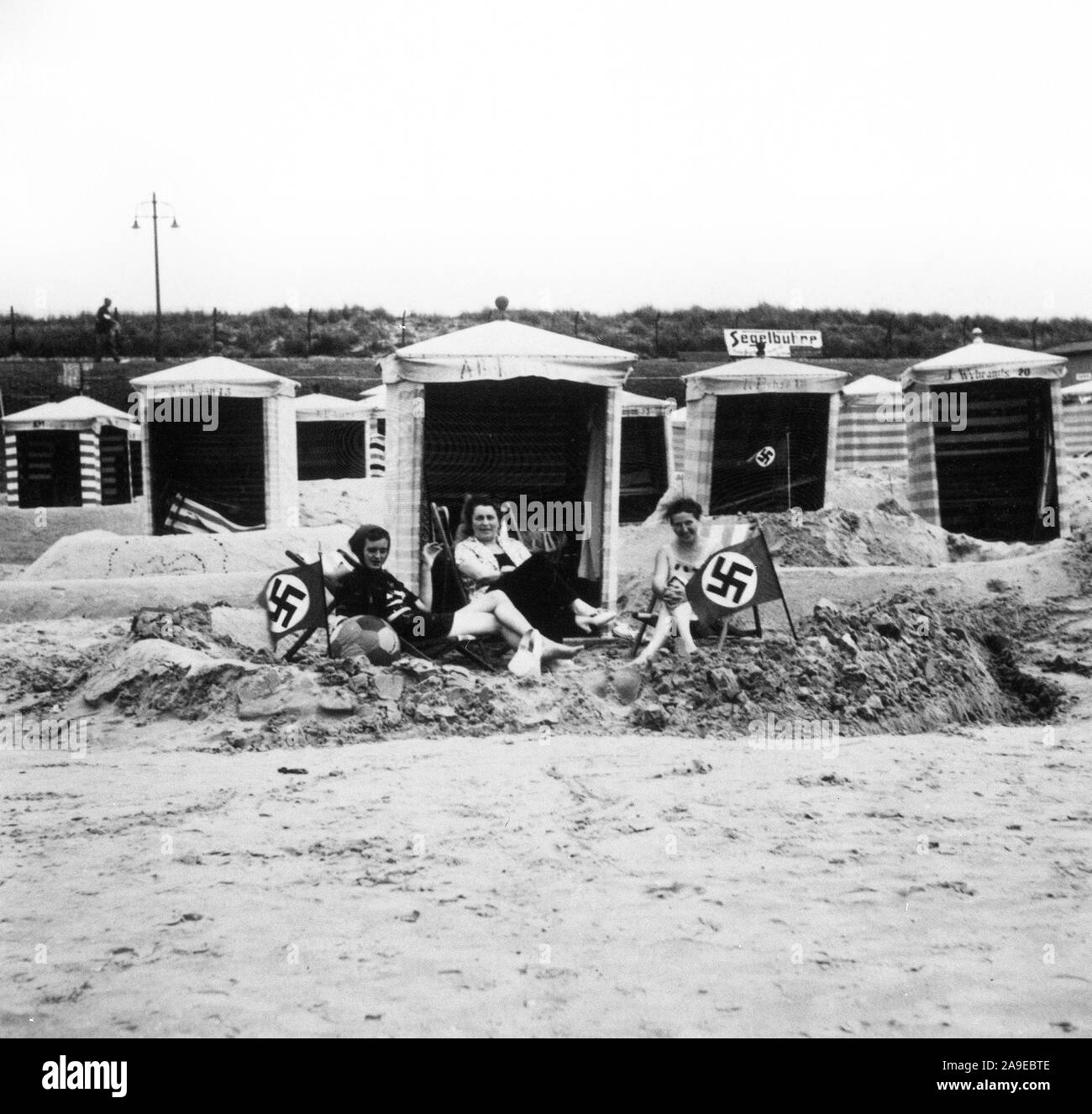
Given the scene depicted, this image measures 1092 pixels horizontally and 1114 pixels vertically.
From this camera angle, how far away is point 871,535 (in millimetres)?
13297

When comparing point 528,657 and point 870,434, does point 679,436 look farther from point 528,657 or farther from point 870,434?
point 528,657

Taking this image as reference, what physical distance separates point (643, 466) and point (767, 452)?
3320 mm

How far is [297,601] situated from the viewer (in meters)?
7.73

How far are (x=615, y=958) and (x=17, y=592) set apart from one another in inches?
340

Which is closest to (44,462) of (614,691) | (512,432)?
(512,432)

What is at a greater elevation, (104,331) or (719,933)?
(104,331)

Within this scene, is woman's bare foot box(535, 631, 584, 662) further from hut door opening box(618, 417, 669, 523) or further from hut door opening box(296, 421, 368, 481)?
hut door opening box(296, 421, 368, 481)

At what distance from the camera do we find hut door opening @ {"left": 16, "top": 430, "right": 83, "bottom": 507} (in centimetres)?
2127

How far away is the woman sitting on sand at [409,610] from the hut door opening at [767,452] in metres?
7.97

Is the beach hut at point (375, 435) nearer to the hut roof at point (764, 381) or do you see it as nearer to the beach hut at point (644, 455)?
the beach hut at point (644, 455)

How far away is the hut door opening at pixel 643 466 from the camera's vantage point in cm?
1859

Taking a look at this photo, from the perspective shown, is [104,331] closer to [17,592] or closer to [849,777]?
[17,592]

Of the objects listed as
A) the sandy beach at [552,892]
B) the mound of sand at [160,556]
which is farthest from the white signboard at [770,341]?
the sandy beach at [552,892]
